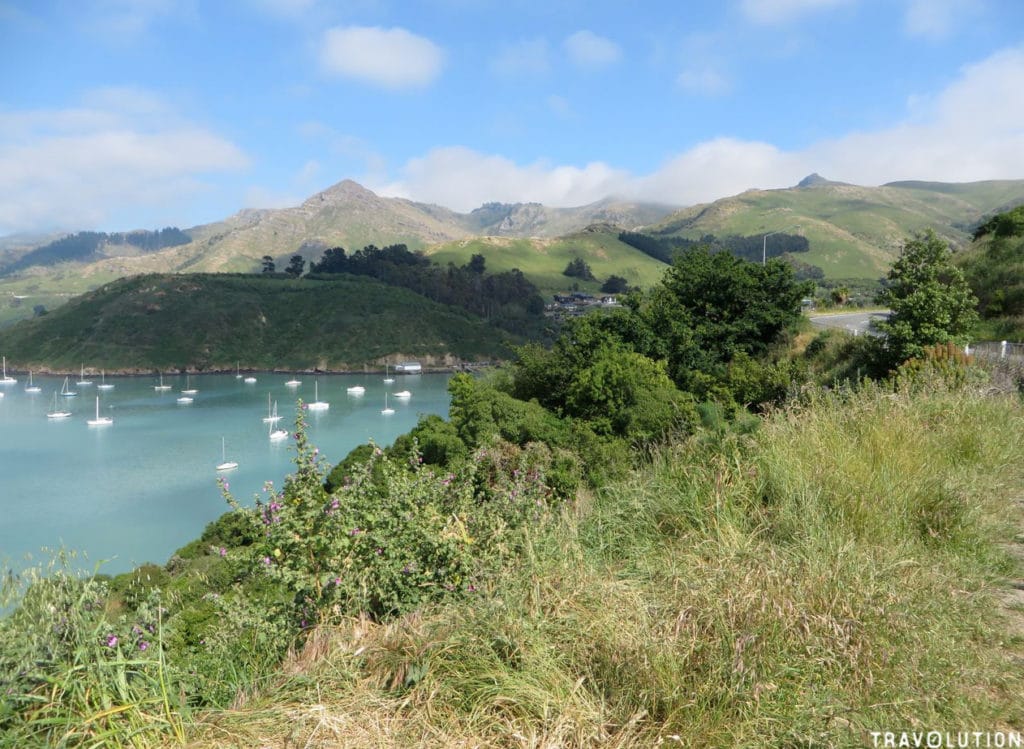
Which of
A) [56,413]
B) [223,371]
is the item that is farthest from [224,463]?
[223,371]

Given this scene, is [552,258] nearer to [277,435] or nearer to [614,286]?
[614,286]

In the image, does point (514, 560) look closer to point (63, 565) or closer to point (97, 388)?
point (63, 565)

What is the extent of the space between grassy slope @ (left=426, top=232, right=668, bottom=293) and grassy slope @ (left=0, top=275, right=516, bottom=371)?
49.1 metres

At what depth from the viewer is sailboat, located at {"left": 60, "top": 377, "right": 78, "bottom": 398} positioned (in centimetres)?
8494

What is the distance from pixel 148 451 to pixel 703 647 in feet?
212

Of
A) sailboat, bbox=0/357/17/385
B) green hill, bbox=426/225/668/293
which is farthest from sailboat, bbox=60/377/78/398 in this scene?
green hill, bbox=426/225/668/293

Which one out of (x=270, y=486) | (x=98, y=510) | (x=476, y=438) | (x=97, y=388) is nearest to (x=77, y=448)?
(x=98, y=510)

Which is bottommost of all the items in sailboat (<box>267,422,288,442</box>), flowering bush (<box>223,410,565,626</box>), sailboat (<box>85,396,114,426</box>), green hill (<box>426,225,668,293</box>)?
sailboat (<box>267,422,288,442</box>)

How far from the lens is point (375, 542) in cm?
362

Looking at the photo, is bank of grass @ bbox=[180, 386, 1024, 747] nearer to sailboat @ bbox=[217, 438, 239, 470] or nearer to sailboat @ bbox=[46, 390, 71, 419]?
sailboat @ bbox=[217, 438, 239, 470]

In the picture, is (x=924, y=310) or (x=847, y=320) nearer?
(x=924, y=310)

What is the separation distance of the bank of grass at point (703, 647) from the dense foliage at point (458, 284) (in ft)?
371

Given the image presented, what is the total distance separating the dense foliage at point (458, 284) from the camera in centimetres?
12638

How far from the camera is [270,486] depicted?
13.0 ft
